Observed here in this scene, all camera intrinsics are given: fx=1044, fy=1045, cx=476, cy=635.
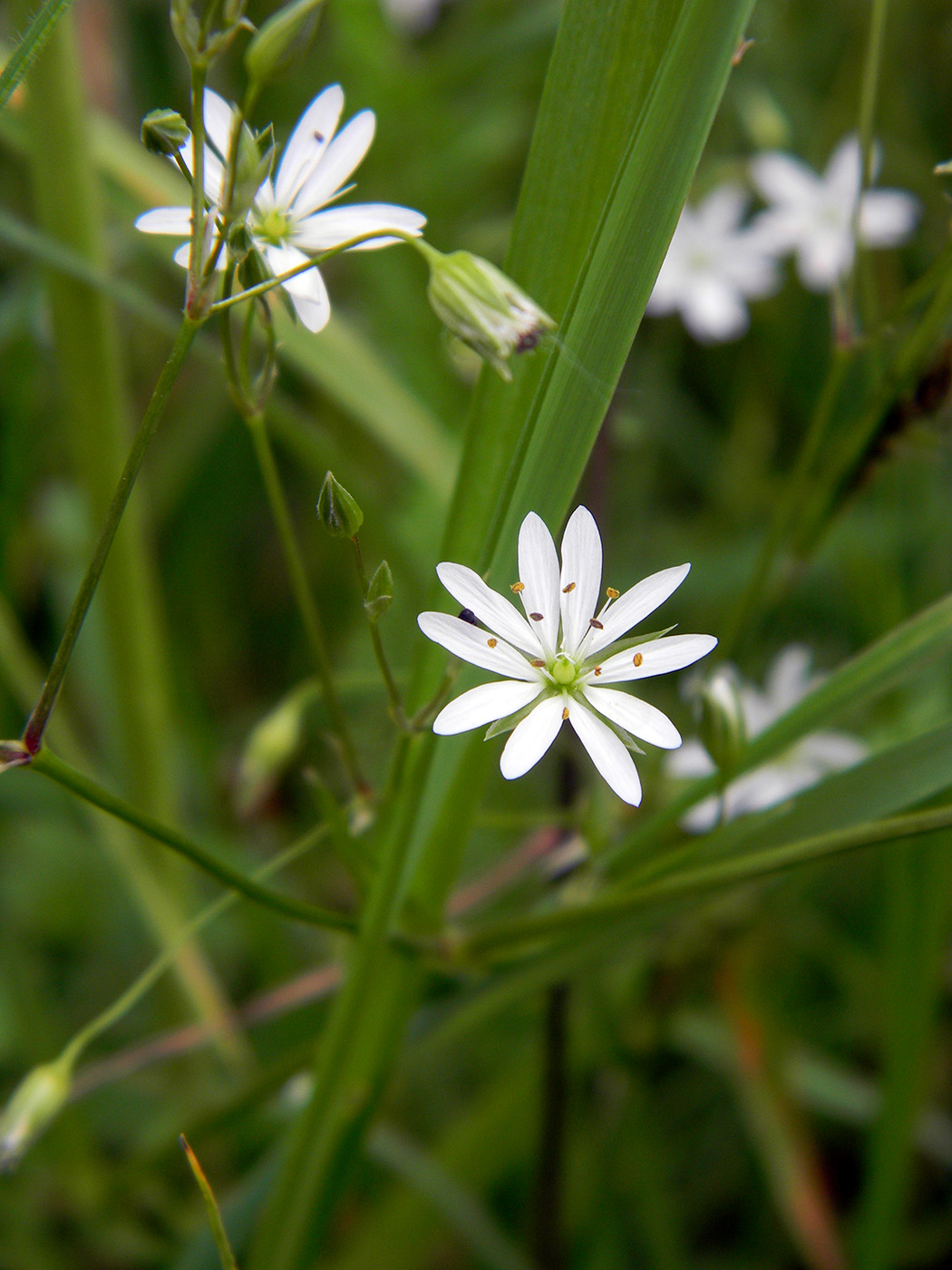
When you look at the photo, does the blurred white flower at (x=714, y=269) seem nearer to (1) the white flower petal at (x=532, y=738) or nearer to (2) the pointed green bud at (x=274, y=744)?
(2) the pointed green bud at (x=274, y=744)

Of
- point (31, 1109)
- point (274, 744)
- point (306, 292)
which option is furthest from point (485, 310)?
point (31, 1109)

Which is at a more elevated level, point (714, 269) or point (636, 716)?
point (714, 269)

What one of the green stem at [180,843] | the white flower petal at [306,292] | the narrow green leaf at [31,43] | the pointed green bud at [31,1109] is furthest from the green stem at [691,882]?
the narrow green leaf at [31,43]

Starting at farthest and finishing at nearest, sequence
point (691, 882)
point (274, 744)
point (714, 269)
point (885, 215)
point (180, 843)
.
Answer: point (714, 269) < point (885, 215) < point (274, 744) < point (691, 882) < point (180, 843)

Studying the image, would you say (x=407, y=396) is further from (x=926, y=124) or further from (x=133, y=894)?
(x=926, y=124)

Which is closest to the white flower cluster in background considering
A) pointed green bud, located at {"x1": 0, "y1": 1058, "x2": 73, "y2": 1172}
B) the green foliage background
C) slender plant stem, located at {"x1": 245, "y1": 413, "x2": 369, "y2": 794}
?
the green foliage background

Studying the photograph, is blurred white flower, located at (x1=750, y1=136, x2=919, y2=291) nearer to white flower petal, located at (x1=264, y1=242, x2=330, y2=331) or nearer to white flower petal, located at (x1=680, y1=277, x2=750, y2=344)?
white flower petal, located at (x1=680, y1=277, x2=750, y2=344)

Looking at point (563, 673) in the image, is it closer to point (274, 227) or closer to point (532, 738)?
point (532, 738)
